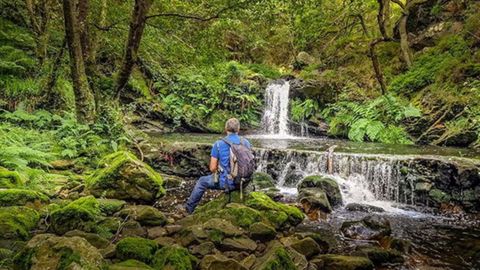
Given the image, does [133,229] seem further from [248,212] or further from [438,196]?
[438,196]

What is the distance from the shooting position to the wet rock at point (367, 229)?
6.36 meters

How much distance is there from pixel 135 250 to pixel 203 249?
826mm

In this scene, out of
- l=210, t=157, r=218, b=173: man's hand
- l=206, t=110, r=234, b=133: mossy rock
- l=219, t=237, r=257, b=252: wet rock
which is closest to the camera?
l=219, t=237, r=257, b=252: wet rock

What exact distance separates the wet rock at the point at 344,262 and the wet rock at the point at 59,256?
2625 mm

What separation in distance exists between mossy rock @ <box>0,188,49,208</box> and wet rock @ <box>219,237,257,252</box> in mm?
2736

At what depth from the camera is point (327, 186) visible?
876 cm

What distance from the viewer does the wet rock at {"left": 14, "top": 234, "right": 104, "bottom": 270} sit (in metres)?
3.42

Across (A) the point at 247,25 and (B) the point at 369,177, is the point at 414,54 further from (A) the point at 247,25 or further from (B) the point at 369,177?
(A) the point at 247,25

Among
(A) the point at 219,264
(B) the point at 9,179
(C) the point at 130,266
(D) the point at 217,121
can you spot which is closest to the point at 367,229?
(A) the point at 219,264

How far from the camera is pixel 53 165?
25.0 ft

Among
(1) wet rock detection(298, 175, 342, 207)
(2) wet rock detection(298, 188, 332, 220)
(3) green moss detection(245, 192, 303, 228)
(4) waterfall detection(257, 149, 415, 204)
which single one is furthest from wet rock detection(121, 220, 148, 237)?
(4) waterfall detection(257, 149, 415, 204)

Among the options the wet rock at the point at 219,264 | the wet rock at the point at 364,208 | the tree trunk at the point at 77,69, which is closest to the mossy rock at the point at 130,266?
the wet rock at the point at 219,264

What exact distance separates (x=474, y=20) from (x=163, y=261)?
52.0 ft

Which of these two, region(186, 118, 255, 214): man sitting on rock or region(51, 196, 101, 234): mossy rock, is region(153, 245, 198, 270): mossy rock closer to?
region(51, 196, 101, 234): mossy rock
